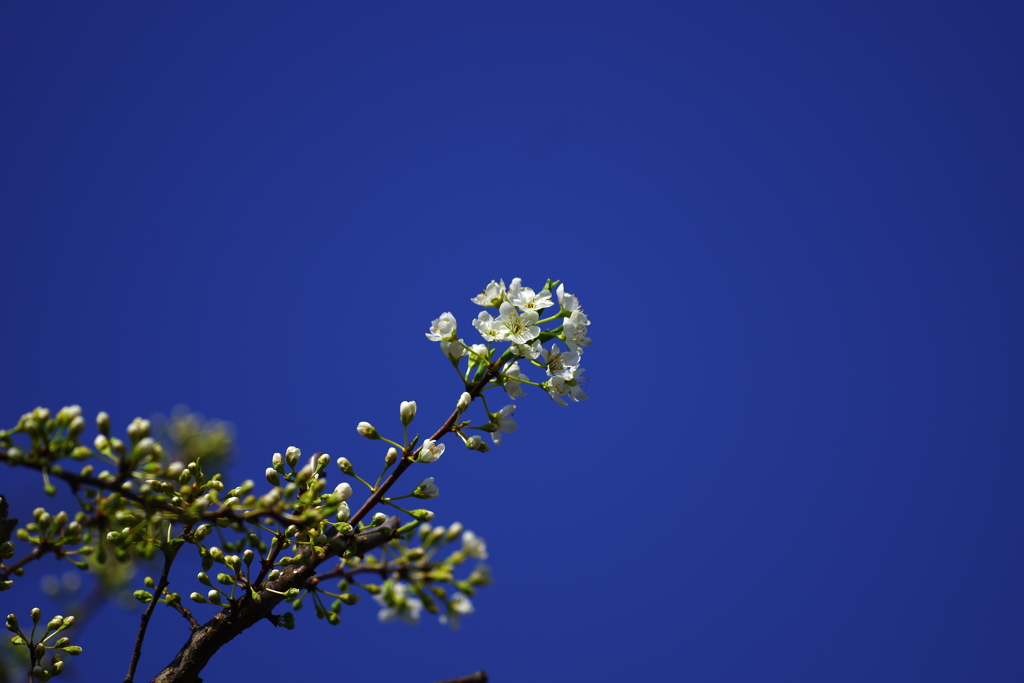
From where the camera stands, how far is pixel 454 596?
1704mm

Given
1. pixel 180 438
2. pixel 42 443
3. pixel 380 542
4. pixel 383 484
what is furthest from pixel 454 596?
pixel 180 438

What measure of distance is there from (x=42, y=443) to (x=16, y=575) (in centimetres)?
56

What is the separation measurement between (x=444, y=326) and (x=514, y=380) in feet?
1.30

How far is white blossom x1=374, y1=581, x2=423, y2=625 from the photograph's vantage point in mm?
1728

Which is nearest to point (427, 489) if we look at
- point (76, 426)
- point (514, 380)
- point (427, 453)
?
point (427, 453)

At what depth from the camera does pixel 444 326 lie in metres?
2.67

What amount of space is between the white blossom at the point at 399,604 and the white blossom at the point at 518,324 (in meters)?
1.12

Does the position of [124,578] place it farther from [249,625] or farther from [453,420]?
[453,420]

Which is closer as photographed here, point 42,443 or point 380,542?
point 42,443

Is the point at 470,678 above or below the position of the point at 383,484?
below

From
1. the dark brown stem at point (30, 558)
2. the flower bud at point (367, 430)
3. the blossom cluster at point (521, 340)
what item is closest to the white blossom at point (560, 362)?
the blossom cluster at point (521, 340)

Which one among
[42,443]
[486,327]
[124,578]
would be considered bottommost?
[42,443]

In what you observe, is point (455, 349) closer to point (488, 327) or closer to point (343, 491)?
point (488, 327)

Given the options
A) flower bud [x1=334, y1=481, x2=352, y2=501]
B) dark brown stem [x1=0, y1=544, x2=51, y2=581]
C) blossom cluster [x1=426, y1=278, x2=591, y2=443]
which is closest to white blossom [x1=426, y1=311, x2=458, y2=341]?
blossom cluster [x1=426, y1=278, x2=591, y2=443]
